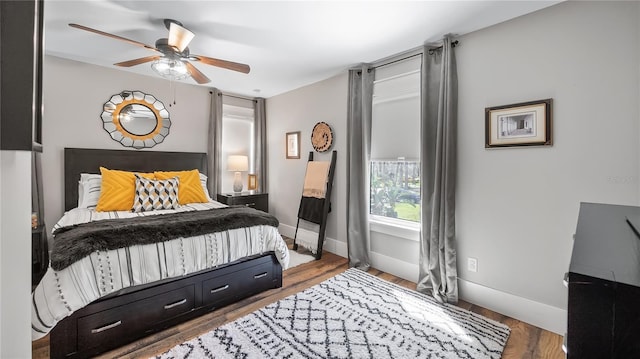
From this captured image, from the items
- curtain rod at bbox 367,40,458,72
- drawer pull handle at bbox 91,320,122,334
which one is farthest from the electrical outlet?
drawer pull handle at bbox 91,320,122,334

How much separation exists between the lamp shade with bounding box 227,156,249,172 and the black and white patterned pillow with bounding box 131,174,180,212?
122 centimetres

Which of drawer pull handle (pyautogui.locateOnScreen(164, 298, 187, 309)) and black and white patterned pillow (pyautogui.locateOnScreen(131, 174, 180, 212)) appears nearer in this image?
drawer pull handle (pyautogui.locateOnScreen(164, 298, 187, 309))

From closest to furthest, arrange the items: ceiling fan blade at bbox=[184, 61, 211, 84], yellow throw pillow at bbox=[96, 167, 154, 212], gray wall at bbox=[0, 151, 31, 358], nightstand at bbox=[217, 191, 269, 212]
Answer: gray wall at bbox=[0, 151, 31, 358], ceiling fan blade at bbox=[184, 61, 211, 84], yellow throw pillow at bbox=[96, 167, 154, 212], nightstand at bbox=[217, 191, 269, 212]

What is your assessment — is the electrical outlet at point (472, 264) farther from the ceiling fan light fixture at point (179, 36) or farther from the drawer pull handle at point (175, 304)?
the ceiling fan light fixture at point (179, 36)

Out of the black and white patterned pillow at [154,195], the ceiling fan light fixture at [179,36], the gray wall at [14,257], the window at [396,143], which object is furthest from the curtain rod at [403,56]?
the gray wall at [14,257]

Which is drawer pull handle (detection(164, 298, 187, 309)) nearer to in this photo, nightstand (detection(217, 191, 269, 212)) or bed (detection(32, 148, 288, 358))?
bed (detection(32, 148, 288, 358))

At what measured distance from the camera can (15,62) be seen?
18.8 inches

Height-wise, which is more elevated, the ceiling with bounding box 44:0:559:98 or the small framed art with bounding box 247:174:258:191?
the ceiling with bounding box 44:0:559:98

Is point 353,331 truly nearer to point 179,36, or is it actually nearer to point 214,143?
point 179,36

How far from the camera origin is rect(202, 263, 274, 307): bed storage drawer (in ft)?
7.48

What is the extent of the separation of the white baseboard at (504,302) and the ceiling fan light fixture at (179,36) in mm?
2950

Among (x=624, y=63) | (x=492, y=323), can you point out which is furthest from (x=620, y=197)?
(x=492, y=323)

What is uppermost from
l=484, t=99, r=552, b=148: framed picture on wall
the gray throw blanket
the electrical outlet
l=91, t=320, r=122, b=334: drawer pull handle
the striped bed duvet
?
l=484, t=99, r=552, b=148: framed picture on wall

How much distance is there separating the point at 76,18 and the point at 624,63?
13.5 feet
